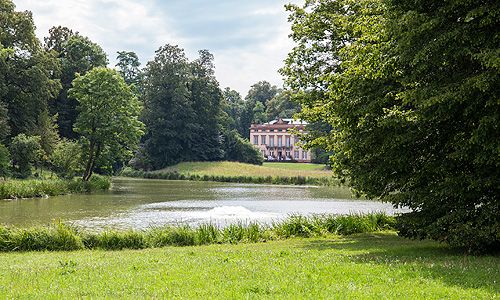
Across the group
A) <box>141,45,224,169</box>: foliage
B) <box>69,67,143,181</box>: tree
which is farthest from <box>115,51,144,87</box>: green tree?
<box>69,67,143,181</box>: tree

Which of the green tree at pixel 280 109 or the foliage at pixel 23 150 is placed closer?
the foliage at pixel 23 150

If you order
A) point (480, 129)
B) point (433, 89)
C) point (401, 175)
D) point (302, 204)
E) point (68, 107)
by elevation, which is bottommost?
point (302, 204)

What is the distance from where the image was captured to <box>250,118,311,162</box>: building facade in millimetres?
91688

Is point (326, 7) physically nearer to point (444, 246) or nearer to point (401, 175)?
point (401, 175)

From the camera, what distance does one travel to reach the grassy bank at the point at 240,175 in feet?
142

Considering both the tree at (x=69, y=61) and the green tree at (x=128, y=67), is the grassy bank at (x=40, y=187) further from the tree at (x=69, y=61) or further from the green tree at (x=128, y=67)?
the green tree at (x=128, y=67)

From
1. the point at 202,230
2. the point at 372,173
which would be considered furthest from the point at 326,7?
the point at 202,230

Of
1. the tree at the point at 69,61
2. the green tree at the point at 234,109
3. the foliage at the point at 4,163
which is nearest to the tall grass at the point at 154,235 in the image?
the foliage at the point at 4,163

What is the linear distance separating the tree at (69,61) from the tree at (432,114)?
132ft

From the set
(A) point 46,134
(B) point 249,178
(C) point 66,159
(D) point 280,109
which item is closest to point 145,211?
(C) point 66,159

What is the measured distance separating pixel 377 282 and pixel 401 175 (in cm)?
506

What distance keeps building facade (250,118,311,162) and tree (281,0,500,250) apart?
263ft

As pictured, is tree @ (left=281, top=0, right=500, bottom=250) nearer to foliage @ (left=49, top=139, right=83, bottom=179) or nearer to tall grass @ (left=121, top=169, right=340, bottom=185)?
foliage @ (left=49, top=139, right=83, bottom=179)

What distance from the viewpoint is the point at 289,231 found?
13.2 m
